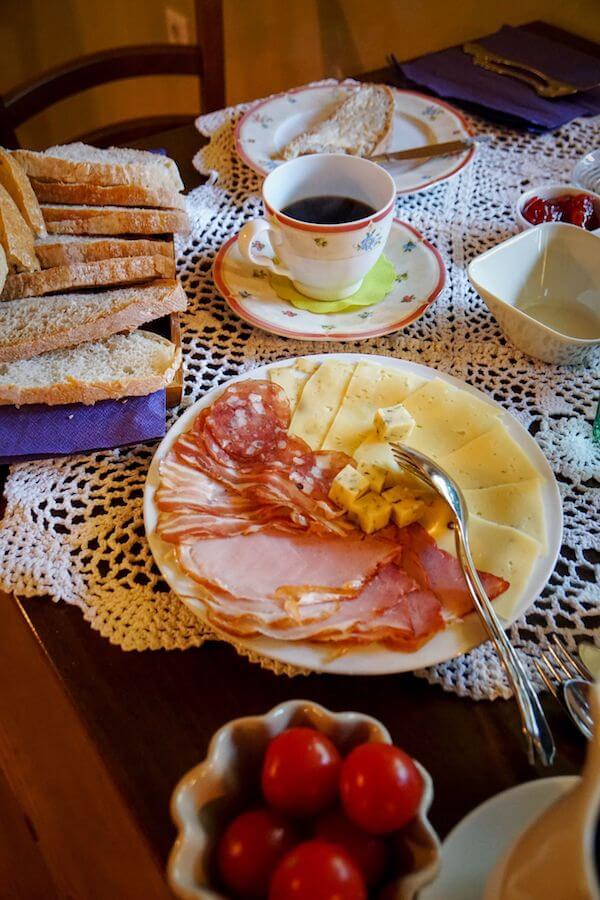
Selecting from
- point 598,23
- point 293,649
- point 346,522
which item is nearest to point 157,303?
point 346,522

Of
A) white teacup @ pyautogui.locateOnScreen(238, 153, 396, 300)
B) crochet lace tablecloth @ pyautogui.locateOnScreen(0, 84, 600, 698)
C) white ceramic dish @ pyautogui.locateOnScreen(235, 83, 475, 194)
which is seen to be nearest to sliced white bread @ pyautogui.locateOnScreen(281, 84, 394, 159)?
white ceramic dish @ pyautogui.locateOnScreen(235, 83, 475, 194)

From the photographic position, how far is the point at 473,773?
0.78 metres

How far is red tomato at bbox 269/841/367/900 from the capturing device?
0.54 meters

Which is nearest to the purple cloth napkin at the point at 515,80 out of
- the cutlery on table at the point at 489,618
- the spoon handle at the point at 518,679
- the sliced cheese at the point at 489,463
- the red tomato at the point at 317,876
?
the sliced cheese at the point at 489,463

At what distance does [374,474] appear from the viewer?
95cm

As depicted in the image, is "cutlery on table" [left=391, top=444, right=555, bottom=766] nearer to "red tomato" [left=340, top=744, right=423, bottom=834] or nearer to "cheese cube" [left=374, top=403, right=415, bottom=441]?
"cheese cube" [left=374, top=403, right=415, bottom=441]

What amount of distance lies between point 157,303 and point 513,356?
64cm

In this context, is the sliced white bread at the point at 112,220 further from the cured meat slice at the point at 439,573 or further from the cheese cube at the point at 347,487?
the cured meat slice at the point at 439,573

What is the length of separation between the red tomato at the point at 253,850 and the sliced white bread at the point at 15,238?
3.53 ft

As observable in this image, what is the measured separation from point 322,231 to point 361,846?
945 millimetres

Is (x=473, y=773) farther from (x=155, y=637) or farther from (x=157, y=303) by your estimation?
(x=157, y=303)

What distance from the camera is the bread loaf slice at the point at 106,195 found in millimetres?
1445

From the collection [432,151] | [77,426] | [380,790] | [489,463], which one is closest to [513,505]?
[489,463]

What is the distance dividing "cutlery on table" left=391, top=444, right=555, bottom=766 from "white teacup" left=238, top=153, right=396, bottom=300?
46 cm
